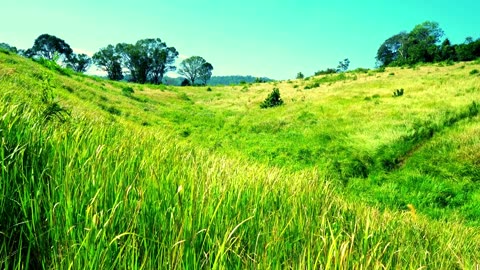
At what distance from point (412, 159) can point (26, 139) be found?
12790 mm

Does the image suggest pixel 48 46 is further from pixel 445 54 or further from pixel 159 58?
pixel 445 54

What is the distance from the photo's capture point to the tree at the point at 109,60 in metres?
121

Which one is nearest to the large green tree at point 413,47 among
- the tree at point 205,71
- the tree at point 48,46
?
the tree at point 205,71

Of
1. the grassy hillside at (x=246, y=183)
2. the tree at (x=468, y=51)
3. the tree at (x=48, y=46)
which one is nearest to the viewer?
the grassy hillside at (x=246, y=183)

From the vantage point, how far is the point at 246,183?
117 inches

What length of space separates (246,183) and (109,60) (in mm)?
131966

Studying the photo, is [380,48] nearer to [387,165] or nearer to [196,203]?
[387,165]

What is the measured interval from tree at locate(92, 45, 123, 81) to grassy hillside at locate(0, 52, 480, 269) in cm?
9908

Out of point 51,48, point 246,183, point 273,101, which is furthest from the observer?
point 51,48

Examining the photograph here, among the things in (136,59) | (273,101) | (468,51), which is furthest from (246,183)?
(136,59)

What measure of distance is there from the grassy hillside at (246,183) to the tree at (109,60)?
99084mm

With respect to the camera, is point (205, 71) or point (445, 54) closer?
point (445, 54)

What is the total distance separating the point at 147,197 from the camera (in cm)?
208

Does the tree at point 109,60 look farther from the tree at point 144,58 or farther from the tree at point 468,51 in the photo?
the tree at point 468,51
